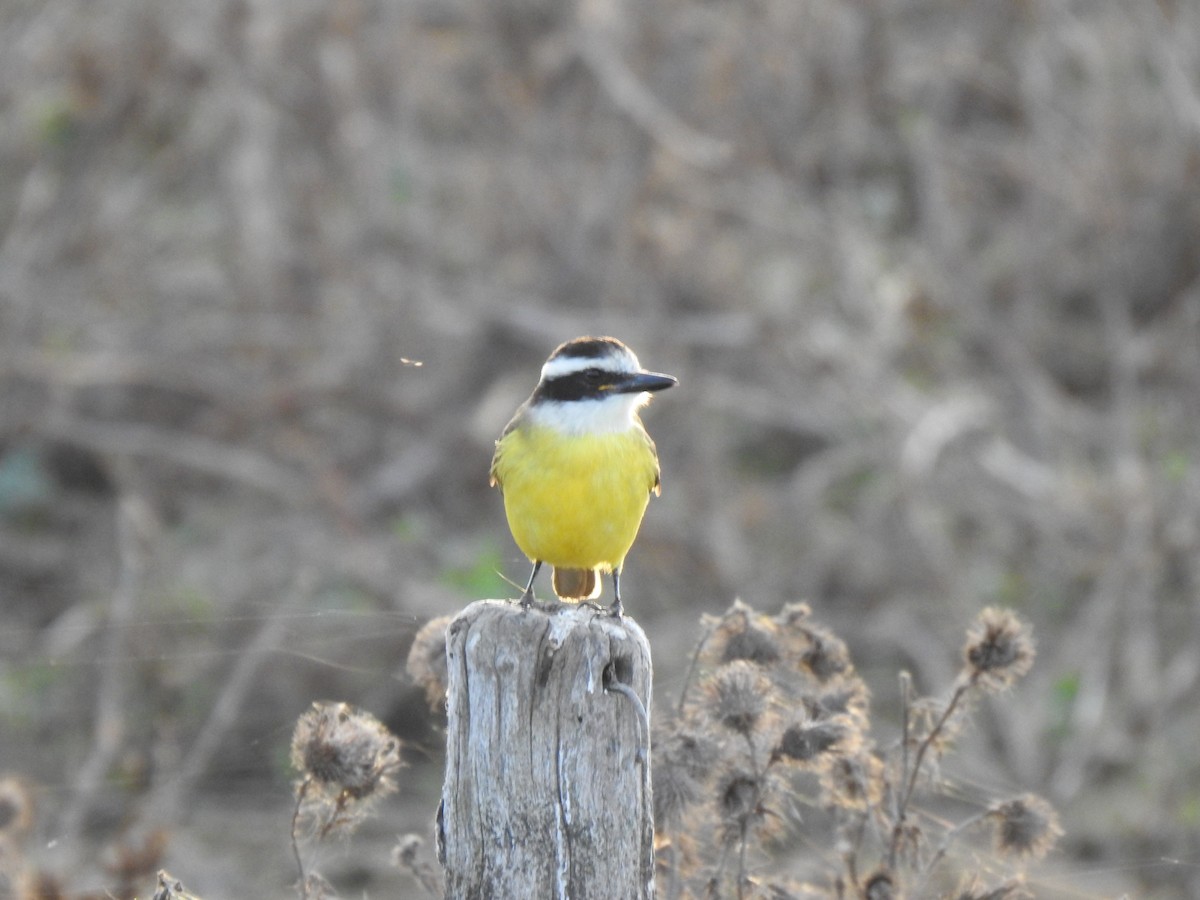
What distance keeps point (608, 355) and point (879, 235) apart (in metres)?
7.18

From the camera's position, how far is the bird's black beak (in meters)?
4.05

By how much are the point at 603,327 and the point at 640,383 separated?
5668mm

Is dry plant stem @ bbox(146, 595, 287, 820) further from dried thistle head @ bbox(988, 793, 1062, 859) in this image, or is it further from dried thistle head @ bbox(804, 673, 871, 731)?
dried thistle head @ bbox(988, 793, 1062, 859)

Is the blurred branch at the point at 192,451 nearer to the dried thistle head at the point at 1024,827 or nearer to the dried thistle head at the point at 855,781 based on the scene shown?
the dried thistle head at the point at 855,781

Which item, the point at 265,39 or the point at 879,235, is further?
the point at 879,235

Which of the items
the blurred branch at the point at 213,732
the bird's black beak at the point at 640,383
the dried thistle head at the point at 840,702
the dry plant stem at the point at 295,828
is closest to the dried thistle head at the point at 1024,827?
the dried thistle head at the point at 840,702

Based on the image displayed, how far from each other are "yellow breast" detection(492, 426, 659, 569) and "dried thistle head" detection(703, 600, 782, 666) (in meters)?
0.35

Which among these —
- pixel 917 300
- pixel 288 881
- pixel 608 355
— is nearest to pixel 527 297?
pixel 917 300

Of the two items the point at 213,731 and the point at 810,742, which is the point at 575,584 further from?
the point at 213,731

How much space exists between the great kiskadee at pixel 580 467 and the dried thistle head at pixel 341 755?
0.47 meters

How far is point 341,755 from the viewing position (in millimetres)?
3334

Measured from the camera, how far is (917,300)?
10078mm

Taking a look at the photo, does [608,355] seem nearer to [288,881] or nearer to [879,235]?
[288,881]

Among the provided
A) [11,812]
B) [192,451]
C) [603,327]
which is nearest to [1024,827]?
[11,812]
